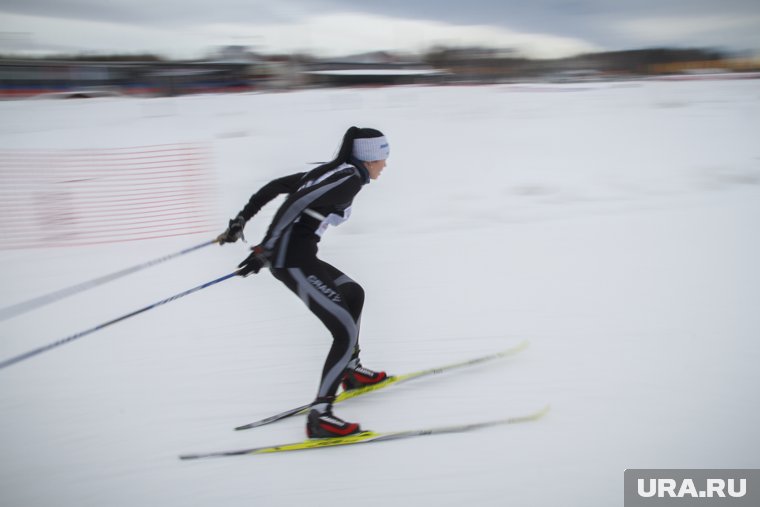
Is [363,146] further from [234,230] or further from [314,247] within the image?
[234,230]

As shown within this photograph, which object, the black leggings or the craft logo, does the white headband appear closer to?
the black leggings

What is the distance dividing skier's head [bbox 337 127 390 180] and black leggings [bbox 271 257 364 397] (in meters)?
0.54

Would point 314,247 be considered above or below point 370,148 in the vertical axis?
below

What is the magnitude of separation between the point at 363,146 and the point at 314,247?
0.55 metres

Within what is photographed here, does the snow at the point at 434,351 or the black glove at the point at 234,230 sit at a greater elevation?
the black glove at the point at 234,230

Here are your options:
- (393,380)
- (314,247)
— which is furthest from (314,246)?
(393,380)

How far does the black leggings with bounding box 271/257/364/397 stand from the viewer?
2439 mm

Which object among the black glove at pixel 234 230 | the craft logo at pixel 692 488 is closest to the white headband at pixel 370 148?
the black glove at pixel 234 230

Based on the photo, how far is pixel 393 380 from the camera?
2.93m

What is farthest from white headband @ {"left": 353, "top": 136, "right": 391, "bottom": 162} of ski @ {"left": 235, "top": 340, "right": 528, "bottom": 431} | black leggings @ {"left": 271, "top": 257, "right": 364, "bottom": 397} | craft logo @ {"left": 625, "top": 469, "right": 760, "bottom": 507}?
craft logo @ {"left": 625, "top": 469, "right": 760, "bottom": 507}

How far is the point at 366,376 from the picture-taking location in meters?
2.89

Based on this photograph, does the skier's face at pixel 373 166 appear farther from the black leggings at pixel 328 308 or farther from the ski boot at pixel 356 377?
the ski boot at pixel 356 377

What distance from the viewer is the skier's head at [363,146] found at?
2.47 meters

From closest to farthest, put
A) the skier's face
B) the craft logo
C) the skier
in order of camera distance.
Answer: the craft logo < the skier < the skier's face
